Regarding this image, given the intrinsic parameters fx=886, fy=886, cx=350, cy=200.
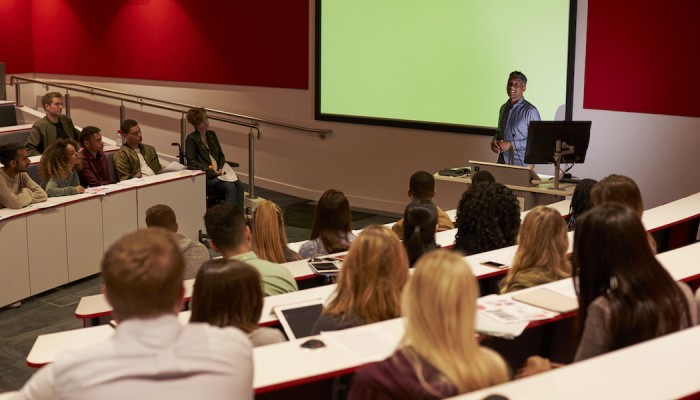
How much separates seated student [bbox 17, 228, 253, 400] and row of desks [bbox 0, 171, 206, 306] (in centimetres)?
448

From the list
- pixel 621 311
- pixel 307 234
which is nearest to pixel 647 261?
pixel 621 311

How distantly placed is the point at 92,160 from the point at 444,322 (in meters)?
→ 6.17

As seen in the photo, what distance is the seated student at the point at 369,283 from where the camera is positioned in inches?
121

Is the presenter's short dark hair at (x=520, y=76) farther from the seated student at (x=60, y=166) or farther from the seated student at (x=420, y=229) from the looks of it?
the seated student at (x=60, y=166)

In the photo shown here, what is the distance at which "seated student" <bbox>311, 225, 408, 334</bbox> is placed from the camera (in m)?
3.08

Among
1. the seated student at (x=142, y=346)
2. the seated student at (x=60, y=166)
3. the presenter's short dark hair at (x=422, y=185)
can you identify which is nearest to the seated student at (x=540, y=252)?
the presenter's short dark hair at (x=422, y=185)

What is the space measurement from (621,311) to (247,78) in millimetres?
8454

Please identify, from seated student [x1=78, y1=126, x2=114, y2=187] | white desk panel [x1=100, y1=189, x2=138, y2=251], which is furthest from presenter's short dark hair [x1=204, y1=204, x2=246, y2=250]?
seated student [x1=78, y1=126, x2=114, y2=187]

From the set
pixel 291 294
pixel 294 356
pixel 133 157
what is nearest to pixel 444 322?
pixel 294 356

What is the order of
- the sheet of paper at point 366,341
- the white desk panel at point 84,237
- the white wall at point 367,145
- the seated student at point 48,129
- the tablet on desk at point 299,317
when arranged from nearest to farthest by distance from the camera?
1. the sheet of paper at point 366,341
2. the tablet on desk at point 299,317
3. the white desk panel at point 84,237
4. the white wall at point 367,145
5. the seated student at point 48,129

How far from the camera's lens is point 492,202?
4555mm

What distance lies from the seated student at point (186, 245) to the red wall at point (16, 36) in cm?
838

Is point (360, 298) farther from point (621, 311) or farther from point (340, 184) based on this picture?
point (340, 184)

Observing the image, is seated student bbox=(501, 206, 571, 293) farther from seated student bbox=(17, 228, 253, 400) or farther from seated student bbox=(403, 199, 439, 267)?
Result: seated student bbox=(17, 228, 253, 400)
